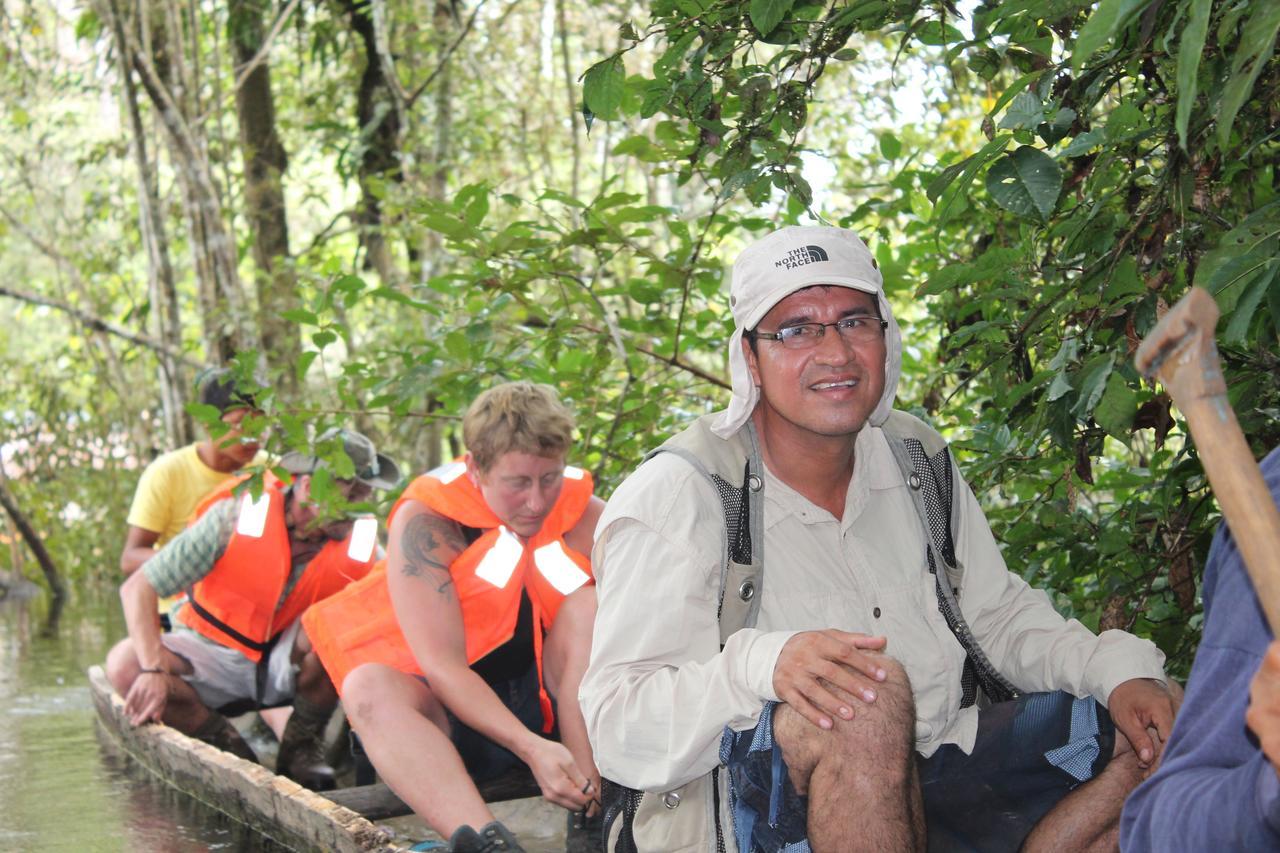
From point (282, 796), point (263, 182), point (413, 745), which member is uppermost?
point (263, 182)

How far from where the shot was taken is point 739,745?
2498 millimetres

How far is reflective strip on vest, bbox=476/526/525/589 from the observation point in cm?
421

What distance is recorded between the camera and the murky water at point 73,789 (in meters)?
4.72

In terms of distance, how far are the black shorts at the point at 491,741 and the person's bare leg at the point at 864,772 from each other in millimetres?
1815

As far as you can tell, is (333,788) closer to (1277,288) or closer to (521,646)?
(521,646)

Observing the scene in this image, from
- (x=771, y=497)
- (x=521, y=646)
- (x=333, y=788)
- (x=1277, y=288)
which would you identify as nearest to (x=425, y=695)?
(x=521, y=646)

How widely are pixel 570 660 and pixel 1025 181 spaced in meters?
2.12

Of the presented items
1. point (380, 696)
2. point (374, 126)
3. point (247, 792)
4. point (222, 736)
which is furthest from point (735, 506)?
point (374, 126)

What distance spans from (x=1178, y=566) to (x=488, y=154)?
676cm

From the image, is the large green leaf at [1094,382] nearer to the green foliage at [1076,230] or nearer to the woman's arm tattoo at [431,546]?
the green foliage at [1076,230]

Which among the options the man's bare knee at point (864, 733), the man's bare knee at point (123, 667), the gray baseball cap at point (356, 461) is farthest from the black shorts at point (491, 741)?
the man's bare knee at point (123, 667)

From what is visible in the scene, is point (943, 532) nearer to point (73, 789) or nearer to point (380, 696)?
point (380, 696)

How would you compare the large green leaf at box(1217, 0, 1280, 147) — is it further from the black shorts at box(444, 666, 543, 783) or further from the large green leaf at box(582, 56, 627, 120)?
the black shorts at box(444, 666, 543, 783)

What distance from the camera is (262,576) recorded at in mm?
5352
